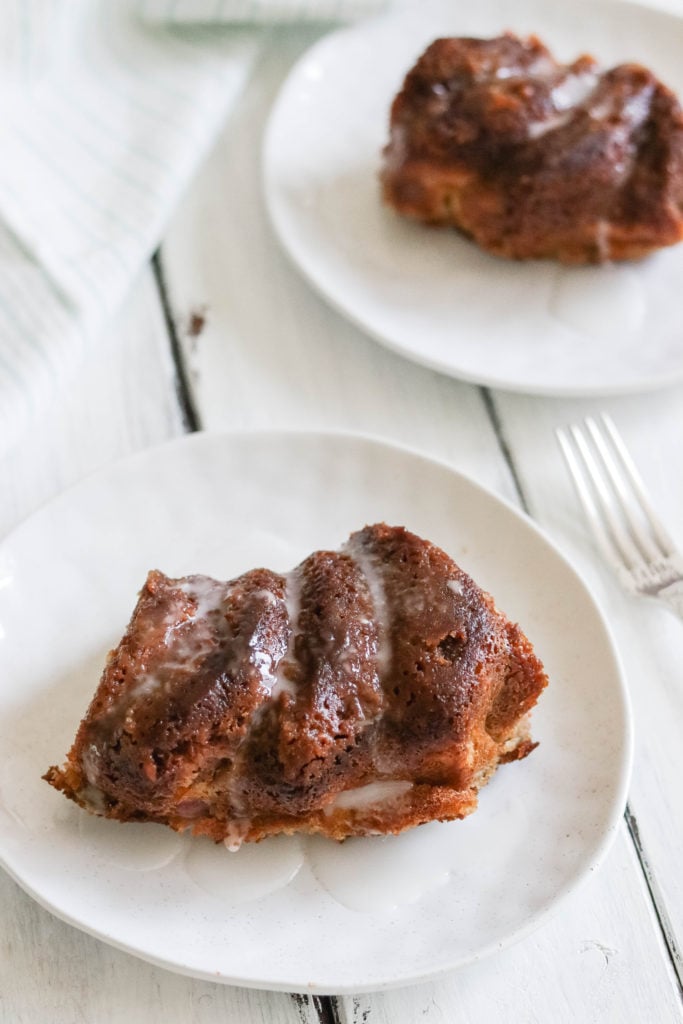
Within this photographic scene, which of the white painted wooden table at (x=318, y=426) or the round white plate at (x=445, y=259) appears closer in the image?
the white painted wooden table at (x=318, y=426)

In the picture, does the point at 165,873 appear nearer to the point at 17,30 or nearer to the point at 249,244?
the point at 249,244

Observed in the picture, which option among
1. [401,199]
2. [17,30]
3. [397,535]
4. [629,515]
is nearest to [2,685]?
[397,535]

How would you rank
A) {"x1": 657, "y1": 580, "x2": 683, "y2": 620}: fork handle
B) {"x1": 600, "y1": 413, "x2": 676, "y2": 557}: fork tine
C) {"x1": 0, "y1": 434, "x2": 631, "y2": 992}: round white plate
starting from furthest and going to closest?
{"x1": 600, "y1": 413, "x2": 676, "y2": 557}: fork tine
{"x1": 657, "y1": 580, "x2": 683, "y2": 620}: fork handle
{"x1": 0, "y1": 434, "x2": 631, "y2": 992}: round white plate

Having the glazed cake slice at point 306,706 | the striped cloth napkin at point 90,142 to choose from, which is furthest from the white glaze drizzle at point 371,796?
the striped cloth napkin at point 90,142

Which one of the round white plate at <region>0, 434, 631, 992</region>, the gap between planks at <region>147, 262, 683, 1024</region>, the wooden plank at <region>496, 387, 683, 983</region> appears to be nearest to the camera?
the round white plate at <region>0, 434, 631, 992</region>

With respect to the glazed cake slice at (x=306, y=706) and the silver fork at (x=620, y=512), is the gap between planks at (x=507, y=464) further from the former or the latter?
the glazed cake slice at (x=306, y=706)

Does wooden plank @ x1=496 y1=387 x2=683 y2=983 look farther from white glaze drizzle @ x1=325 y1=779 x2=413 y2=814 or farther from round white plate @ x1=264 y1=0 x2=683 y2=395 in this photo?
white glaze drizzle @ x1=325 y1=779 x2=413 y2=814

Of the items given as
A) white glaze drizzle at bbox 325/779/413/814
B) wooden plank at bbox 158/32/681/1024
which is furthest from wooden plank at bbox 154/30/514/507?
white glaze drizzle at bbox 325/779/413/814
